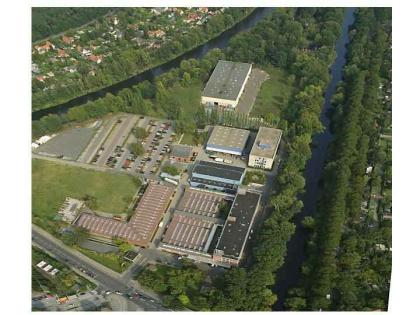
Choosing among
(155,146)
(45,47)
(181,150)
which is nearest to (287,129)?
(181,150)

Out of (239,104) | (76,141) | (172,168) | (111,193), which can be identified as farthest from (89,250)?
(239,104)

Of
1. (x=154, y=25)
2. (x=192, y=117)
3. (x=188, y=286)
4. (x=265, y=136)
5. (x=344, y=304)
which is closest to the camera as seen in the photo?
(x=344, y=304)

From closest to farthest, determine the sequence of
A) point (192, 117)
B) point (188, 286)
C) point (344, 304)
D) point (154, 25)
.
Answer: point (344, 304) < point (188, 286) < point (192, 117) < point (154, 25)

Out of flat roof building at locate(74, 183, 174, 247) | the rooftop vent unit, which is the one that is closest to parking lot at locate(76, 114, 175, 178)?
flat roof building at locate(74, 183, 174, 247)

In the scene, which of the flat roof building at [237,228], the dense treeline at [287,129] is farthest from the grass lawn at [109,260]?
the dense treeline at [287,129]

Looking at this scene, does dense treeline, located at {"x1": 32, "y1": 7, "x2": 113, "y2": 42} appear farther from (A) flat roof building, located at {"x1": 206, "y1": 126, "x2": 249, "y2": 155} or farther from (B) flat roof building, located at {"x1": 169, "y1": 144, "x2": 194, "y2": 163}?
(A) flat roof building, located at {"x1": 206, "y1": 126, "x2": 249, "y2": 155}

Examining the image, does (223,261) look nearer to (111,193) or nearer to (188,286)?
(188,286)
